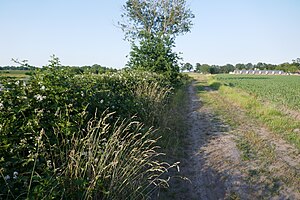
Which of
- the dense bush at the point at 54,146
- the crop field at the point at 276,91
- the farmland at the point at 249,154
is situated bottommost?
the crop field at the point at 276,91

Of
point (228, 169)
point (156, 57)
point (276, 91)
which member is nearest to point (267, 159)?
point (228, 169)

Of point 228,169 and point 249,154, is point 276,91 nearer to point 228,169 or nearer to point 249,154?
point 249,154

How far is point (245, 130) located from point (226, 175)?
14.9 feet

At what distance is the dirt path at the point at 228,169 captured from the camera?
4.48 metres

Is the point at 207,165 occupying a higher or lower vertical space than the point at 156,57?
lower

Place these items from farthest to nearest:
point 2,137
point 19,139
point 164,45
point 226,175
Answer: point 164,45
point 226,175
point 19,139
point 2,137

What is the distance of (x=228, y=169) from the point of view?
5.50 metres

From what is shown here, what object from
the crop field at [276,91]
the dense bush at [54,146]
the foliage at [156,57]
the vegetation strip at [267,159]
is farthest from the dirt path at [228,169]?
the foliage at [156,57]

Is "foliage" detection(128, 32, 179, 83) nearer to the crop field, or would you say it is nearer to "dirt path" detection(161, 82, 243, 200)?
the crop field

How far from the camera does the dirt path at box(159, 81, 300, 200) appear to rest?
4484 mm

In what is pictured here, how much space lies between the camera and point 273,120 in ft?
35.1

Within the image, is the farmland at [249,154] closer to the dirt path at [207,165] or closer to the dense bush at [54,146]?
the dirt path at [207,165]

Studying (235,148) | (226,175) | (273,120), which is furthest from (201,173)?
(273,120)

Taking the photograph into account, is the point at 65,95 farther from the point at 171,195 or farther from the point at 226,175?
the point at 226,175
